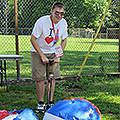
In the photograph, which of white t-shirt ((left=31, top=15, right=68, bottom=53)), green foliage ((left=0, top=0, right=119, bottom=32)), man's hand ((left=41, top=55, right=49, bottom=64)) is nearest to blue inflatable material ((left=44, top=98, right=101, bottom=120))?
man's hand ((left=41, top=55, right=49, bottom=64))

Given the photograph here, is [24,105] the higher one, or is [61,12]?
[61,12]

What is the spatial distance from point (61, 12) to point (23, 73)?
132 inches

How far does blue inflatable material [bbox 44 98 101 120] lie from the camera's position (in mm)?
2441

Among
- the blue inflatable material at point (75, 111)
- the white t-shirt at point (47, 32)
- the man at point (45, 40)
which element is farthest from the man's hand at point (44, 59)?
the blue inflatable material at point (75, 111)

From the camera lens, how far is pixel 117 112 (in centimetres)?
370

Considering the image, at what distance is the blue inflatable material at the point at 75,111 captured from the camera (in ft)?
8.01

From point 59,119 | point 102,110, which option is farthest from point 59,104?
point 102,110

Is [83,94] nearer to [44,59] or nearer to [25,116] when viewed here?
[44,59]

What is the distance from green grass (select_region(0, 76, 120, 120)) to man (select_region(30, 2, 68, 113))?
73 cm

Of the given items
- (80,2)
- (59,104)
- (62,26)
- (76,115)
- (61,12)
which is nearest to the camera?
(76,115)

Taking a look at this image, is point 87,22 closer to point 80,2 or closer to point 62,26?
point 80,2

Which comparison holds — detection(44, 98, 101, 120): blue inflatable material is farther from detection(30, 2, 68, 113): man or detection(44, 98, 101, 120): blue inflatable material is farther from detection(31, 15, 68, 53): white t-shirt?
detection(31, 15, 68, 53): white t-shirt

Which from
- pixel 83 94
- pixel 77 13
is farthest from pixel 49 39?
pixel 77 13

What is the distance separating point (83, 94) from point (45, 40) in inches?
70.9
